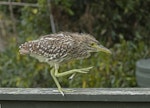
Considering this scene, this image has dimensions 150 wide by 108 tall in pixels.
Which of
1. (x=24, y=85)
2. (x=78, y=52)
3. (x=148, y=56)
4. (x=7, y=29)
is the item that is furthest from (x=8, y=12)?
(x=78, y=52)

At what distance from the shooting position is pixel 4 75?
680 cm

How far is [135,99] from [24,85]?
366 cm

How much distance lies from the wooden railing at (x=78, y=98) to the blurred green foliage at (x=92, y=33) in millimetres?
3161

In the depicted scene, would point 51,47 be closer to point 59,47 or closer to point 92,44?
point 59,47

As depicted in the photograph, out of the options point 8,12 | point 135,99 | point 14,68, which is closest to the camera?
point 135,99

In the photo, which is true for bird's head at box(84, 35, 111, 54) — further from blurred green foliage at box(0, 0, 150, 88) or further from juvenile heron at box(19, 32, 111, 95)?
blurred green foliage at box(0, 0, 150, 88)

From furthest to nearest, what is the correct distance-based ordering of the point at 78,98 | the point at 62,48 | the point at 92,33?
the point at 92,33, the point at 62,48, the point at 78,98

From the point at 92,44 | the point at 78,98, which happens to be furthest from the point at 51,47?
the point at 78,98

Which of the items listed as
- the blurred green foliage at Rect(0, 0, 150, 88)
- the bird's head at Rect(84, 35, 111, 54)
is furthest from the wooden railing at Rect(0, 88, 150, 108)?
the blurred green foliage at Rect(0, 0, 150, 88)

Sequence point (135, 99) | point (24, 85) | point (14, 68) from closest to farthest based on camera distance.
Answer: point (135, 99) → point (24, 85) → point (14, 68)

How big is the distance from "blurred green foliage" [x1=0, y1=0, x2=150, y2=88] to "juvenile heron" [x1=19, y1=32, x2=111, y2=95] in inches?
119

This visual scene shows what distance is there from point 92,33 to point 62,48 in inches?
158

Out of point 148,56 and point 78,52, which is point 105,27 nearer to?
point 148,56

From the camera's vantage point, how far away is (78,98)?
286 cm
